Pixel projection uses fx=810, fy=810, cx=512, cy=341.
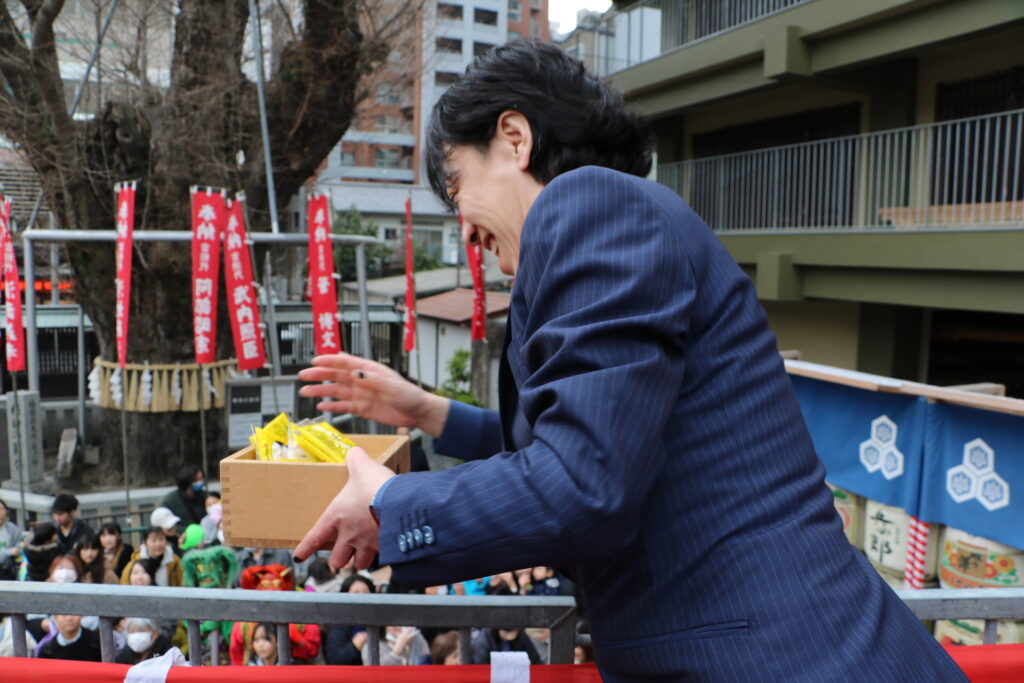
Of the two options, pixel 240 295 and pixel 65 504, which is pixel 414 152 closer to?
pixel 240 295

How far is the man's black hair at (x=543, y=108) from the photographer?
128 cm

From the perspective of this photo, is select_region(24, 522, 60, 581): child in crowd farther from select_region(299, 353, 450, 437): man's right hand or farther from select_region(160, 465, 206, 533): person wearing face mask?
select_region(299, 353, 450, 437): man's right hand

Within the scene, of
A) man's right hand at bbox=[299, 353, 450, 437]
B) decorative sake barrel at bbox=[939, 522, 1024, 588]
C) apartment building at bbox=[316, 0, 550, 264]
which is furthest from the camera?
apartment building at bbox=[316, 0, 550, 264]

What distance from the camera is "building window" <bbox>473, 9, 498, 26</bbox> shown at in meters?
45.6

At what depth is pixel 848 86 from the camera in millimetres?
10422

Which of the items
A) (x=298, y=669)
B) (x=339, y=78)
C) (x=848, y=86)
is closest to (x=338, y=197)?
(x=339, y=78)

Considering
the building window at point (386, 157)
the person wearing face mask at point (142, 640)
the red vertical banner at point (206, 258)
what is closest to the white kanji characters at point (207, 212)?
the red vertical banner at point (206, 258)

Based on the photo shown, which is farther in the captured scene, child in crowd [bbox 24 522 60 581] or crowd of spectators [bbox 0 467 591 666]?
child in crowd [bbox 24 522 60 581]

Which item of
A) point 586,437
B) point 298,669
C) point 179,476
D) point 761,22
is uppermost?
point 761,22

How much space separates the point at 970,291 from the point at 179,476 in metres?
8.32

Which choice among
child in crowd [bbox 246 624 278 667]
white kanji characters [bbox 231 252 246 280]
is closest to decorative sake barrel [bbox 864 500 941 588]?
child in crowd [bbox 246 624 278 667]

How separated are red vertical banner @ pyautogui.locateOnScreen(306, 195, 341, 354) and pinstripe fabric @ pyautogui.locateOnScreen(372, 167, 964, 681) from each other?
295 inches

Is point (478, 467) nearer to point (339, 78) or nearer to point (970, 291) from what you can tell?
point (970, 291)

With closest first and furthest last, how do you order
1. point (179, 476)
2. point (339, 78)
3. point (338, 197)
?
point (179, 476) < point (339, 78) < point (338, 197)
